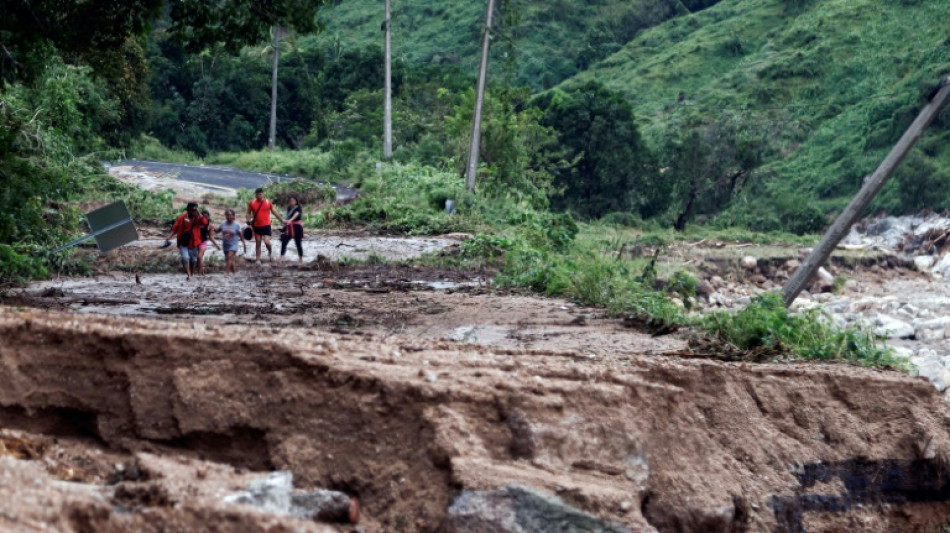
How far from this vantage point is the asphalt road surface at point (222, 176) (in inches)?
1190

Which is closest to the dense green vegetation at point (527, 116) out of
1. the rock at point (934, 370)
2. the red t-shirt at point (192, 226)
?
the red t-shirt at point (192, 226)

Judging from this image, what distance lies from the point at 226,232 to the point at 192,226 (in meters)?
1.11

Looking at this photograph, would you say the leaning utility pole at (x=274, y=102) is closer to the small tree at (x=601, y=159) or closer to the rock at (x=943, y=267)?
the small tree at (x=601, y=159)

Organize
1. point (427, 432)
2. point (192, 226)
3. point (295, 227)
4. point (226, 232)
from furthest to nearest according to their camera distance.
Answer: point (295, 227) → point (226, 232) → point (192, 226) → point (427, 432)

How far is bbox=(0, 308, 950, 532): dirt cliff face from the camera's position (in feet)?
16.5

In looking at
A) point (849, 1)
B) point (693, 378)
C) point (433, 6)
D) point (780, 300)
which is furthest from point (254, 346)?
point (433, 6)

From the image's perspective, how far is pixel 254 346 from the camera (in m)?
5.36

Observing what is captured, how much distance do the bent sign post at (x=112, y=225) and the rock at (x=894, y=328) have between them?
1384cm

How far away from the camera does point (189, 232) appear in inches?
573

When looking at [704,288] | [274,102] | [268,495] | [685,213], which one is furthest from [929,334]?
[274,102]

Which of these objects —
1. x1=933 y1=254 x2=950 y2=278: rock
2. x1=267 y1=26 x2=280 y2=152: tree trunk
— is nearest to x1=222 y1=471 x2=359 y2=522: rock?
x1=933 y1=254 x2=950 y2=278: rock

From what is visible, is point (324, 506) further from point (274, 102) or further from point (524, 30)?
point (524, 30)

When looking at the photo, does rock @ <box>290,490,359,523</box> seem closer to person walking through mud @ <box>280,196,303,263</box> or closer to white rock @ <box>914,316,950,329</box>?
person walking through mud @ <box>280,196,303,263</box>

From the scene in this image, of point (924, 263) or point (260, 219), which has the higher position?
point (260, 219)
